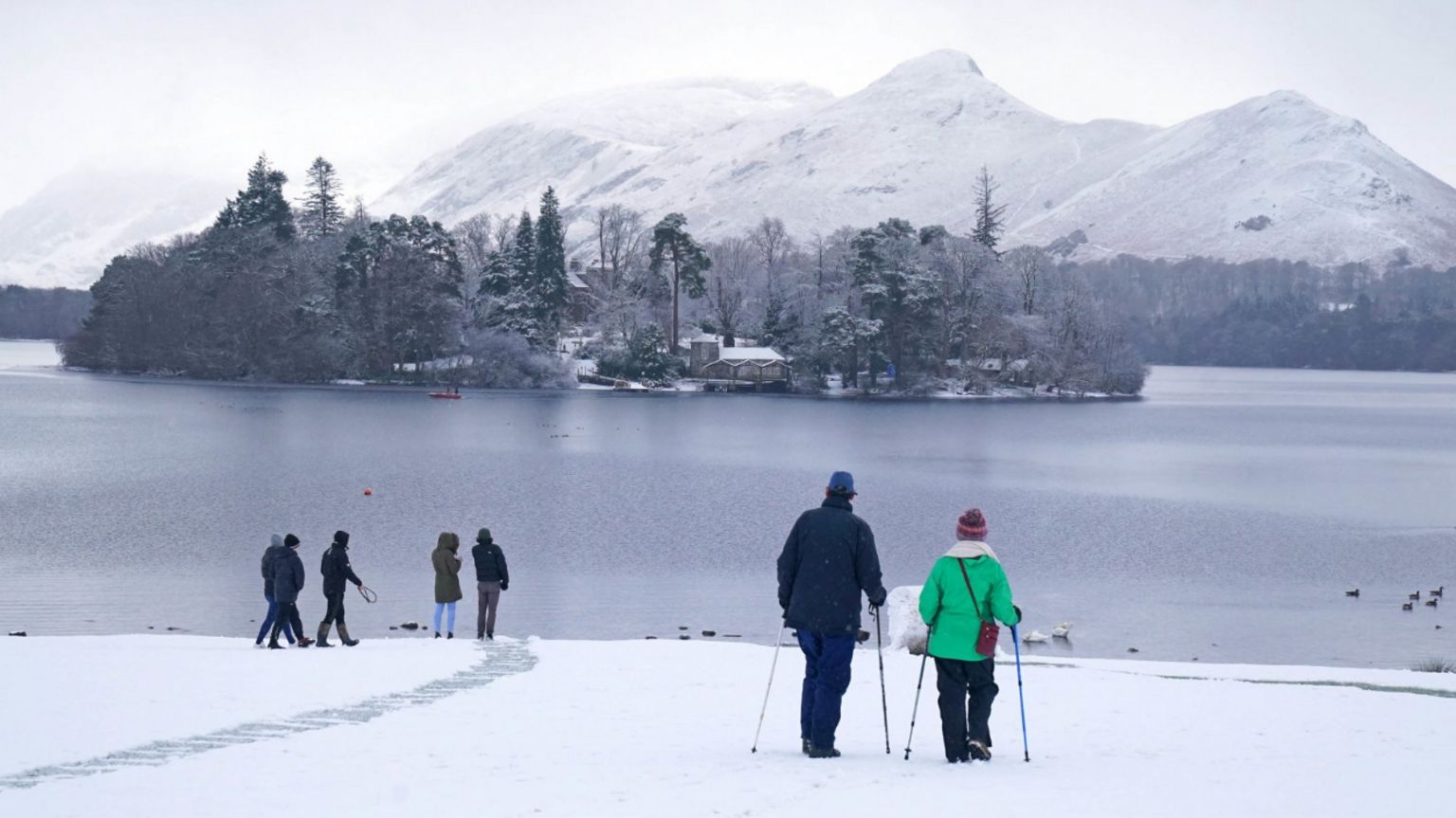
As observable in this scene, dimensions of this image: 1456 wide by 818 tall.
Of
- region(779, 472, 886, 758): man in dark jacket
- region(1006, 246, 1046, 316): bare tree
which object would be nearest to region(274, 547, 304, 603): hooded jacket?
region(779, 472, 886, 758): man in dark jacket

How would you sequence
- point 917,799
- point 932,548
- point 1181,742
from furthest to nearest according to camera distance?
point 932,548 → point 1181,742 → point 917,799

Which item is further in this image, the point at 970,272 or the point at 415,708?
the point at 970,272

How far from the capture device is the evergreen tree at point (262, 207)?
396 feet

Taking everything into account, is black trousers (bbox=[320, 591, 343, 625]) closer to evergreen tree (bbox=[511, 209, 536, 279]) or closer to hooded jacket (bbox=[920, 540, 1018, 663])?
hooded jacket (bbox=[920, 540, 1018, 663])

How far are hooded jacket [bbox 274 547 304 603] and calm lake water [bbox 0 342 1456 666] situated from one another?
469cm

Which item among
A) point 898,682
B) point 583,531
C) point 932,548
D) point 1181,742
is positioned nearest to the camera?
point 1181,742

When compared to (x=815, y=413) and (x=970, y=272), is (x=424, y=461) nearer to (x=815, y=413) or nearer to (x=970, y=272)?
(x=815, y=413)

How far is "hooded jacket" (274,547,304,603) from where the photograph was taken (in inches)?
677

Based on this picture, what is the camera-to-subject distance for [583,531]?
120 feet

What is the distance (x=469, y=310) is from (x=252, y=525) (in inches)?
3208

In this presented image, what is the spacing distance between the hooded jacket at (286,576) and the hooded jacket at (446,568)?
2.13 metres

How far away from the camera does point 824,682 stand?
9719 mm

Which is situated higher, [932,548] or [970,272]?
[970,272]

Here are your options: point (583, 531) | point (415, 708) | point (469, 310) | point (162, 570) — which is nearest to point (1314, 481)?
point (583, 531)
